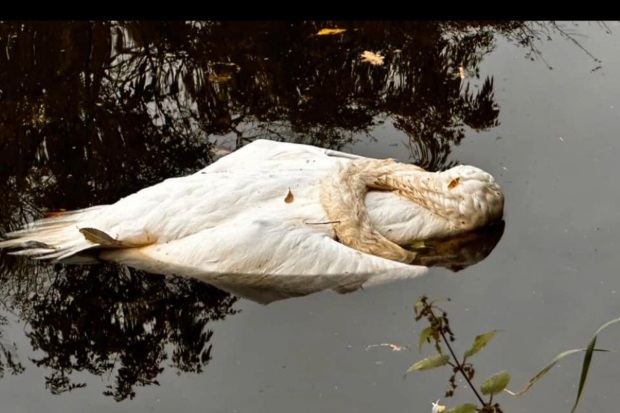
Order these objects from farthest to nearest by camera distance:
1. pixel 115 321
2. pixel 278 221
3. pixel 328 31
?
pixel 328 31
pixel 278 221
pixel 115 321

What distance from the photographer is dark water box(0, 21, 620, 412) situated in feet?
12.9

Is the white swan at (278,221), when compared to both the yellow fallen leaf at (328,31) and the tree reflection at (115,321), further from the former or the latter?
the yellow fallen leaf at (328,31)

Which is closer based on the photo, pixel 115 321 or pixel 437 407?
pixel 437 407

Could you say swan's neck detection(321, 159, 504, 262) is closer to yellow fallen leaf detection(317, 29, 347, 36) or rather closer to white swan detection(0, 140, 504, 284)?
white swan detection(0, 140, 504, 284)

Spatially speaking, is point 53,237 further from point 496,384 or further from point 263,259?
point 496,384

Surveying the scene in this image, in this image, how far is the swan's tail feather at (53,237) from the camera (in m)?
4.67

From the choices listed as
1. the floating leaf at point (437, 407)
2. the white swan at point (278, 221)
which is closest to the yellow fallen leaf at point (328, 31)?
the white swan at point (278, 221)

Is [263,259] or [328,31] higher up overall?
[328,31]

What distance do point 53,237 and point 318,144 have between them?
1.76 meters

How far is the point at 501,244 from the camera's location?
15.8 ft

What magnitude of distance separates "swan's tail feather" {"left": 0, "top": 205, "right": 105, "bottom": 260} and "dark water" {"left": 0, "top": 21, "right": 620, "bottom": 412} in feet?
0.28

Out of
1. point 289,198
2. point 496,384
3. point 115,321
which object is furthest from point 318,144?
point 496,384

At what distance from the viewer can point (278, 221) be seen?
465 cm

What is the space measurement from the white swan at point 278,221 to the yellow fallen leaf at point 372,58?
1638mm
